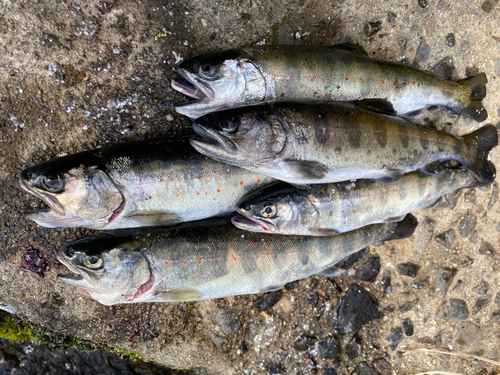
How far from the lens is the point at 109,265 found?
2898 mm

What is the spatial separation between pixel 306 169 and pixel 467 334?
11.4 ft

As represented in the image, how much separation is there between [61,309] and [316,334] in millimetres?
2985

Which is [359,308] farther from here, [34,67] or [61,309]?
[34,67]

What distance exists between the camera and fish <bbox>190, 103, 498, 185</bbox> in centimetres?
280

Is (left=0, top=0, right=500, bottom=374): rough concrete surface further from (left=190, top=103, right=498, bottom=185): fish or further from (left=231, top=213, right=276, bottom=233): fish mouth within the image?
(left=231, top=213, right=276, bottom=233): fish mouth

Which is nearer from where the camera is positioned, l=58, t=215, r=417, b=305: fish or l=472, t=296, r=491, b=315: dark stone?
l=58, t=215, r=417, b=305: fish

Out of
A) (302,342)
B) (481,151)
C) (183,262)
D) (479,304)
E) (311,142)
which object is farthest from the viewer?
(479,304)

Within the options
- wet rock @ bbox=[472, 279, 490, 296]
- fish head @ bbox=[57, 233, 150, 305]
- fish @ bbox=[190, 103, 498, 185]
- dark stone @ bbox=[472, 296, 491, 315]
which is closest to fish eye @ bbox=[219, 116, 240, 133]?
fish @ bbox=[190, 103, 498, 185]

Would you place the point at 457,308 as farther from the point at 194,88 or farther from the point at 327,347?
the point at 194,88

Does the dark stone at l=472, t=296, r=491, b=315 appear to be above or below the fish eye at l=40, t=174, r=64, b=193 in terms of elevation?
above

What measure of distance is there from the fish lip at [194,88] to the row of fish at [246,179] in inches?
0.5

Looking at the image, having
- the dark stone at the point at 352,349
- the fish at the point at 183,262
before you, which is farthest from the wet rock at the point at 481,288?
the fish at the point at 183,262

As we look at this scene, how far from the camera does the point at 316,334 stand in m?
4.13

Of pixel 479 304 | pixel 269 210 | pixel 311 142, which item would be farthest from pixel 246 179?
pixel 479 304
